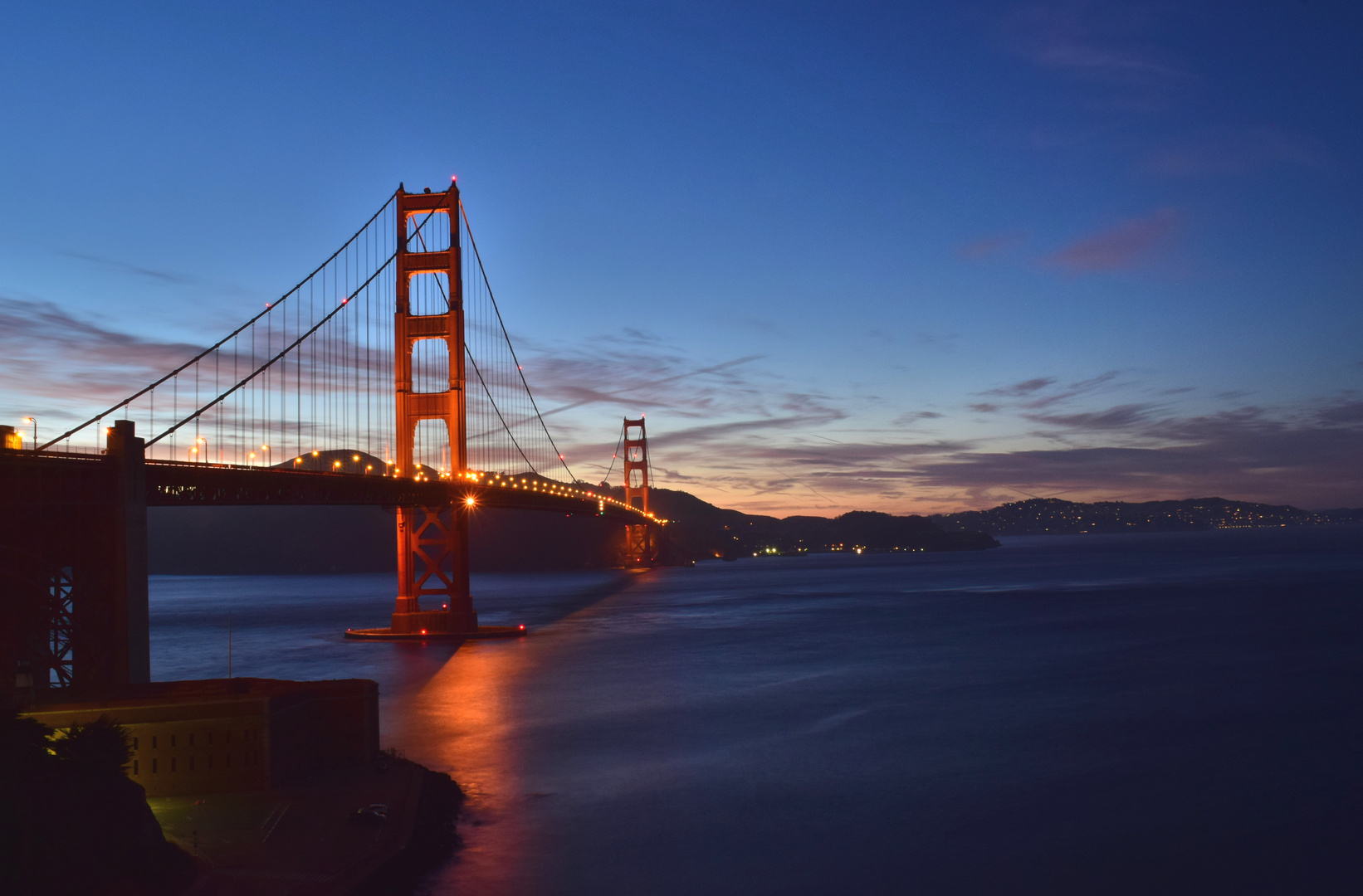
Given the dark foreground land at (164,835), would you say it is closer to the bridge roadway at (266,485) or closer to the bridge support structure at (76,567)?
the bridge support structure at (76,567)

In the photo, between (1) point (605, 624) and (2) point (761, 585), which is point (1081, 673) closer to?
(1) point (605, 624)

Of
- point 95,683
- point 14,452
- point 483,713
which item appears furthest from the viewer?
point 483,713

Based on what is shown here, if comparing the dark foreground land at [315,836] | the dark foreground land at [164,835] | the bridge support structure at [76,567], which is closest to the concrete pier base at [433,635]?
the bridge support structure at [76,567]

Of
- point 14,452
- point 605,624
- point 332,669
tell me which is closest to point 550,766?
point 14,452

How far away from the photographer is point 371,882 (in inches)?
534

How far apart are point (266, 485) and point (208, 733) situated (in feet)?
59.4

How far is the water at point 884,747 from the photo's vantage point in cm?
1788

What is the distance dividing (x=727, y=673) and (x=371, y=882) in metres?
28.3

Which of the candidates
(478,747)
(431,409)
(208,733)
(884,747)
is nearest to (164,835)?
(208,733)

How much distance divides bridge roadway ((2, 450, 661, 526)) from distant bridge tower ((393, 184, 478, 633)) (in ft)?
5.14

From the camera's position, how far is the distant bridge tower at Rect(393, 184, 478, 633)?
46.9 m

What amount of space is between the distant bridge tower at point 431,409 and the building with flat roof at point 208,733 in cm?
2809

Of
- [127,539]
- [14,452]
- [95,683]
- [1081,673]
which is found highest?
[14,452]

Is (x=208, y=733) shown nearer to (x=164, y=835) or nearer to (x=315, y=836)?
(x=164, y=835)
